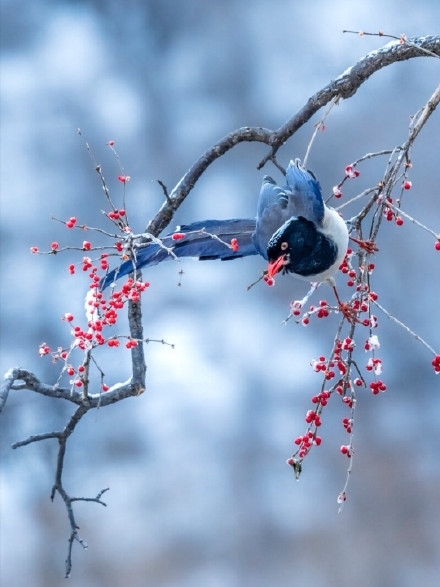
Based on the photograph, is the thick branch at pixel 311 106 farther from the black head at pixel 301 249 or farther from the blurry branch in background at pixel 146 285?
the black head at pixel 301 249

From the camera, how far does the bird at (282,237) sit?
1.22m

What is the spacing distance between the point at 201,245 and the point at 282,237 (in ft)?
0.52

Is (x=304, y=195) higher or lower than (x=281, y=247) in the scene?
higher

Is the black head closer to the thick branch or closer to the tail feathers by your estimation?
the tail feathers

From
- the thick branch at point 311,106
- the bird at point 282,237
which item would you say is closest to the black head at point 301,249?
the bird at point 282,237

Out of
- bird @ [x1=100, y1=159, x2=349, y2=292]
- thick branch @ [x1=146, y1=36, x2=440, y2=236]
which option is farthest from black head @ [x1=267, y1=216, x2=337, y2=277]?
thick branch @ [x1=146, y1=36, x2=440, y2=236]

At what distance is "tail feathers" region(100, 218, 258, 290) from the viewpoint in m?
1.25

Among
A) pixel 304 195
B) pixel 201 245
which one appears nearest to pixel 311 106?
pixel 304 195

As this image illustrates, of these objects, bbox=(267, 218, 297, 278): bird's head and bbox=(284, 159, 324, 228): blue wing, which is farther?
bbox=(284, 159, 324, 228): blue wing

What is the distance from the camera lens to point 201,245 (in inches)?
51.3

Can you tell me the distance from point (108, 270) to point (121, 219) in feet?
0.33

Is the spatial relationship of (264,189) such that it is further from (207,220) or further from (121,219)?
(121,219)

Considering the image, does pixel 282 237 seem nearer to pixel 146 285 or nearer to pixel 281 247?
pixel 281 247

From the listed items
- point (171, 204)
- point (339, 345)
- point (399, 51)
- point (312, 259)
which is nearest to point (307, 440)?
point (339, 345)
